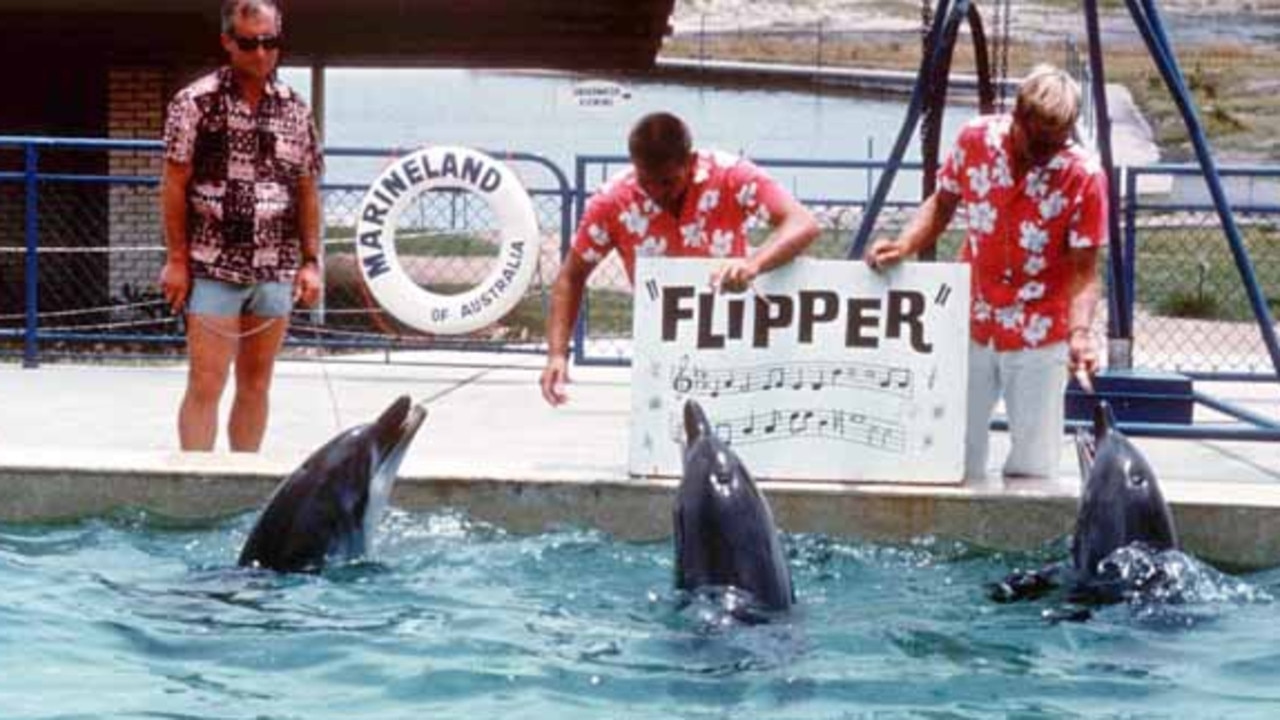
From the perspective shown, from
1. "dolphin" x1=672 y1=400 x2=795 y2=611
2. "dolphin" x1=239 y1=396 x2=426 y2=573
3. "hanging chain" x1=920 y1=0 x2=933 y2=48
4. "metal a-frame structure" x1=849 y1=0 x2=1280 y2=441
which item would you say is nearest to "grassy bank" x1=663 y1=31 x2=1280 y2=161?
"metal a-frame structure" x1=849 y1=0 x2=1280 y2=441

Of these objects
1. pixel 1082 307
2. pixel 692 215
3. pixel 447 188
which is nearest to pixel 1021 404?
pixel 1082 307

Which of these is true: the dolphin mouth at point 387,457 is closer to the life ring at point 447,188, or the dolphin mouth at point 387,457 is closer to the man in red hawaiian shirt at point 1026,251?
the man in red hawaiian shirt at point 1026,251

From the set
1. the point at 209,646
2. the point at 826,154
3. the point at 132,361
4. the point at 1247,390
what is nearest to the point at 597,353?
the point at 132,361

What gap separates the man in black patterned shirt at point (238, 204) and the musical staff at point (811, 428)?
1538mm

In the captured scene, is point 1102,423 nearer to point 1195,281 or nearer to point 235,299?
point 235,299

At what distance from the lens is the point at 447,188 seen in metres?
13.0

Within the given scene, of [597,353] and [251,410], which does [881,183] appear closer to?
[251,410]

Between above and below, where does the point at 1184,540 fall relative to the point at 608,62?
below

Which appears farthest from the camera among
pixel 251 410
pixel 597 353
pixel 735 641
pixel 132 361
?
pixel 597 353

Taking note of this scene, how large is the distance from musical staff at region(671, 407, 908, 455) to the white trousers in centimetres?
31

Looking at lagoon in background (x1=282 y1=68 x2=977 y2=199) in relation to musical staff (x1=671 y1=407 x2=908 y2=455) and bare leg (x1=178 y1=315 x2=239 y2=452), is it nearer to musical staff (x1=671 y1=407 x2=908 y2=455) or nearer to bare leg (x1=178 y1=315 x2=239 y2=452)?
bare leg (x1=178 y1=315 x2=239 y2=452)

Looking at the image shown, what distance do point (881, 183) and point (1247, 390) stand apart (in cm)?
501

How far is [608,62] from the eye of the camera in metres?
24.2

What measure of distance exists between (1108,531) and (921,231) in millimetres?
1455
